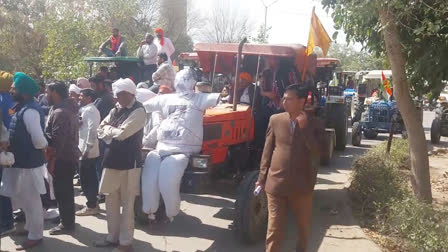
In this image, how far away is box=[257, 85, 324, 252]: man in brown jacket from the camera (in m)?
3.93

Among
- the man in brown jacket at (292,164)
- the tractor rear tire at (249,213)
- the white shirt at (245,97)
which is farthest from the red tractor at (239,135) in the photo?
the man in brown jacket at (292,164)

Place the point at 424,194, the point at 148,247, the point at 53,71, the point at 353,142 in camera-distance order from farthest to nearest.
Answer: the point at 53,71 < the point at 353,142 < the point at 424,194 < the point at 148,247

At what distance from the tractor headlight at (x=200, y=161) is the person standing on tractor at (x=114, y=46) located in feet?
22.3

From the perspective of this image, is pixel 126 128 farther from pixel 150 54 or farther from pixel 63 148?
pixel 150 54

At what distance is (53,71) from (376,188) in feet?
40.9

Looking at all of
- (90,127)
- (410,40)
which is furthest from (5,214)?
(410,40)

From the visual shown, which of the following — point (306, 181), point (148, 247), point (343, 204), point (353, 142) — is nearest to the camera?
point (306, 181)

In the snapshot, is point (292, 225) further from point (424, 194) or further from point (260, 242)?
point (424, 194)

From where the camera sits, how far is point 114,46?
11.4 meters

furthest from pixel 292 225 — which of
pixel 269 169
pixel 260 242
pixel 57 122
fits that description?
pixel 57 122

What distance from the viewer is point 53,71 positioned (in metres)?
15.6

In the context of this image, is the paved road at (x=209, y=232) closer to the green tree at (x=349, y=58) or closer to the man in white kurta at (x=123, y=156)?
the man in white kurta at (x=123, y=156)

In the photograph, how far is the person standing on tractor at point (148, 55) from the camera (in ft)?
33.3

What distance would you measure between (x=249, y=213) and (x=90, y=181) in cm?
233
